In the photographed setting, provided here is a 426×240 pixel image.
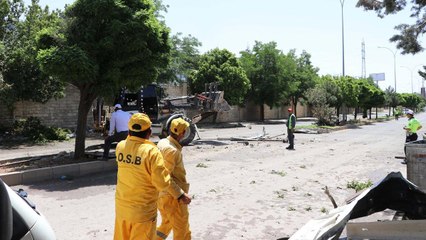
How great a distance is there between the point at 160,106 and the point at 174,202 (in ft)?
47.5

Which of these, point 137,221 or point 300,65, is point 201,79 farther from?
point 137,221

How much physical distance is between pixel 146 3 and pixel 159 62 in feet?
5.99

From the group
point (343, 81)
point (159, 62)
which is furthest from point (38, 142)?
point (343, 81)

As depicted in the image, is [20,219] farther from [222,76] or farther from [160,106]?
[222,76]

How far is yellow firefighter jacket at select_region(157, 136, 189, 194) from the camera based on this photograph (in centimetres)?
438

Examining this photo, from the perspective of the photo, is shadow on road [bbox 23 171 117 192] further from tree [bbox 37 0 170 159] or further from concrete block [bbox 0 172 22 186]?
tree [bbox 37 0 170 159]

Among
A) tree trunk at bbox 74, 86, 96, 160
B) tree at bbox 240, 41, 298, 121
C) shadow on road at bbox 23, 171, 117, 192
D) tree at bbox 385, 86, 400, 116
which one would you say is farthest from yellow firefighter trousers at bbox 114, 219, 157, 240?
tree at bbox 385, 86, 400, 116

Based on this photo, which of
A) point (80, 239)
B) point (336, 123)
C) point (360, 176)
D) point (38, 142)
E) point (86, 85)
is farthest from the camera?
point (336, 123)

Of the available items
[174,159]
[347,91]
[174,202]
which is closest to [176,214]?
[174,202]

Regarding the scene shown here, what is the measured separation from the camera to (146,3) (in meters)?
11.9

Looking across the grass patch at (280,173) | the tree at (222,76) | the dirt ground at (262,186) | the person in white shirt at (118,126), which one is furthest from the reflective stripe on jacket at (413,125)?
the tree at (222,76)

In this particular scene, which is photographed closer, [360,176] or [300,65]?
[360,176]

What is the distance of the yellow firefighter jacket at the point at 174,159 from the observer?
172 inches

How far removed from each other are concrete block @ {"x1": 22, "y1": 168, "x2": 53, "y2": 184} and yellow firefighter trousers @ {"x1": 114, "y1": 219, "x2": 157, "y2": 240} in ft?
20.9
